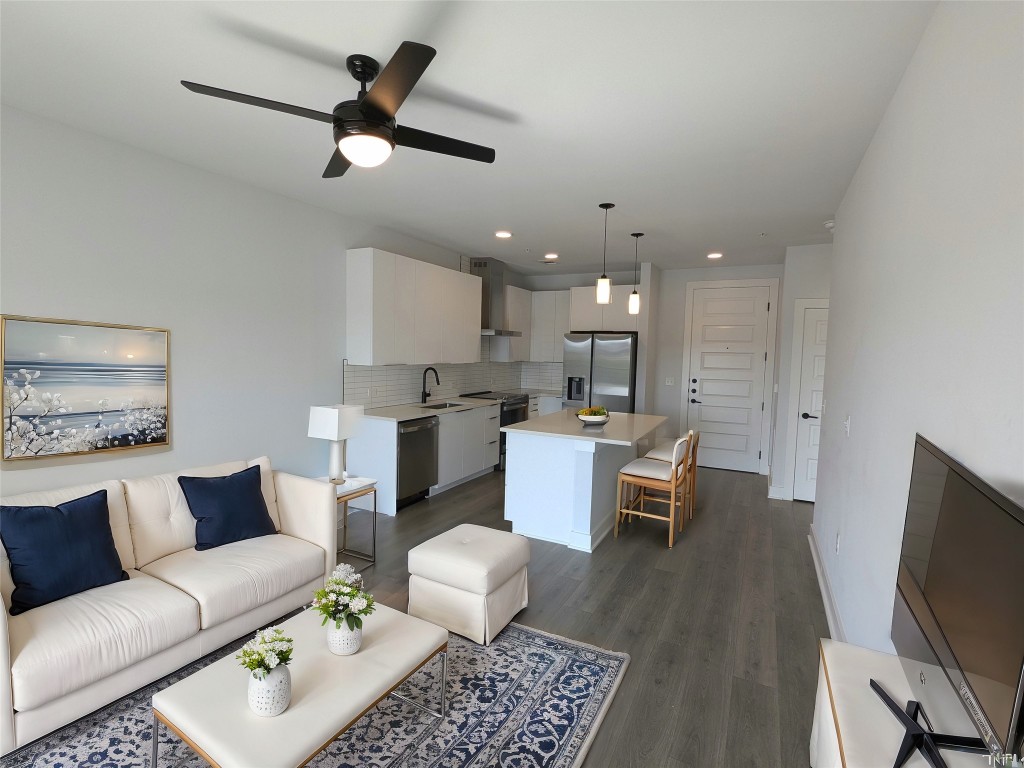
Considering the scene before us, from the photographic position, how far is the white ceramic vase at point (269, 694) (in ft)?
5.16

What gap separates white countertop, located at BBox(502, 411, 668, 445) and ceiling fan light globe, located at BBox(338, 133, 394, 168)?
2390mm

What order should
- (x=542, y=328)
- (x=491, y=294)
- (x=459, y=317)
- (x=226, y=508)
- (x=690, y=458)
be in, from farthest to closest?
(x=542, y=328) → (x=491, y=294) → (x=459, y=317) → (x=690, y=458) → (x=226, y=508)

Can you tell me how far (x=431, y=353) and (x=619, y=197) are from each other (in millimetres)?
2495

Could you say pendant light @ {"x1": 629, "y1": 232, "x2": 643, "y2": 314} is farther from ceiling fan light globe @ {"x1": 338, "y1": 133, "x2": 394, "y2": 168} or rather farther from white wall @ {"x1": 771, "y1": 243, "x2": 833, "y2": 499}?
ceiling fan light globe @ {"x1": 338, "y1": 133, "x2": 394, "y2": 168}

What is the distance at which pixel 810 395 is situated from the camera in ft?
16.7

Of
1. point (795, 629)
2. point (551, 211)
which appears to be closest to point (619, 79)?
point (551, 211)

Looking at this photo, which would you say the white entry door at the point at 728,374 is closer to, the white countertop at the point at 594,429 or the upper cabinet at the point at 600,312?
the upper cabinet at the point at 600,312

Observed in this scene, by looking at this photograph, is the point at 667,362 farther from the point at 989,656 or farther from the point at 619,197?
the point at 989,656

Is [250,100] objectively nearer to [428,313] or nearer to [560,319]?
[428,313]

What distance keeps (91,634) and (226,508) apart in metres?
0.93

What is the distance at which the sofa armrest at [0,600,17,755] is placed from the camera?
1.75 meters

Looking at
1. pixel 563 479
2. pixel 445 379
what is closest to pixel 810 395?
pixel 563 479

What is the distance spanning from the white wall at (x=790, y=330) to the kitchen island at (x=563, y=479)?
6.16 ft

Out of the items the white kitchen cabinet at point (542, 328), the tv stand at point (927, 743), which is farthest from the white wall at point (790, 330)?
the tv stand at point (927, 743)
